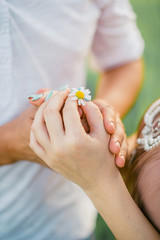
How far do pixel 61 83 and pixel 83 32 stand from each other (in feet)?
0.70

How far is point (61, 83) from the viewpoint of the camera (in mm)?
1078

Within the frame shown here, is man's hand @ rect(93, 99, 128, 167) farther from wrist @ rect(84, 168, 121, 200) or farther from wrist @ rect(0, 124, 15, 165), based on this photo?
wrist @ rect(0, 124, 15, 165)

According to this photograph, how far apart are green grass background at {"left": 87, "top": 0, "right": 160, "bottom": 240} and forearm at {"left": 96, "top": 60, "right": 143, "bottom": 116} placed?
1.24 metres

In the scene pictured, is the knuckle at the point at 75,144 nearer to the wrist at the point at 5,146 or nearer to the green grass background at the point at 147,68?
the wrist at the point at 5,146

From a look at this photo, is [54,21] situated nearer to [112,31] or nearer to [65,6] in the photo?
[65,6]

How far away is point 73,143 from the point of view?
61 cm

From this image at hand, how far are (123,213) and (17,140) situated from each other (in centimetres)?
38

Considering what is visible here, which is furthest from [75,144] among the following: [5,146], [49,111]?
[5,146]

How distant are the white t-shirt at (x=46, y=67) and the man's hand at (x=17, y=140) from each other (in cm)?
6

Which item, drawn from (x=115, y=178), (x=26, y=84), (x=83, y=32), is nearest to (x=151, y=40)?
(x=83, y=32)

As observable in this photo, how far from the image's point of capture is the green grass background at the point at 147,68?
262 centimetres

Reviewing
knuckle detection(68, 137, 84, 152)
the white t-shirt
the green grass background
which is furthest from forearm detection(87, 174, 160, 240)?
the green grass background

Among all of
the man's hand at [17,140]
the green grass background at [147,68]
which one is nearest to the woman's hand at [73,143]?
the man's hand at [17,140]

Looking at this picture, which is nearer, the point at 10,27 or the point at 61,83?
the point at 10,27
